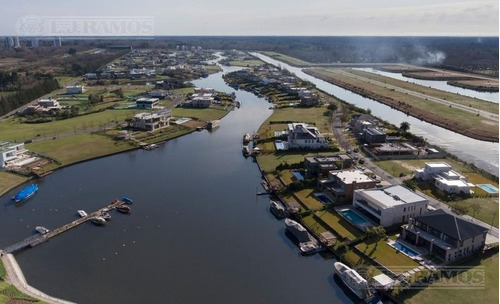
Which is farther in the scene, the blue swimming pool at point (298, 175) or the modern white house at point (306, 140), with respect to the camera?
the modern white house at point (306, 140)

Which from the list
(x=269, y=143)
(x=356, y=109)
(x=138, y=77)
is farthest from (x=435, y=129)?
(x=138, y=77)

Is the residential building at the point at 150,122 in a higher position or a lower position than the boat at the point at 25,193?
higher

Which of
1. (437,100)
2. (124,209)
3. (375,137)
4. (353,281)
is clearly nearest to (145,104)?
(375,137)

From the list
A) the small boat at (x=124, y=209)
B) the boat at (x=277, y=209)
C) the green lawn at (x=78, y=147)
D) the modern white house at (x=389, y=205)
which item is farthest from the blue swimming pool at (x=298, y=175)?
the green lawn at (x=78, y=147)

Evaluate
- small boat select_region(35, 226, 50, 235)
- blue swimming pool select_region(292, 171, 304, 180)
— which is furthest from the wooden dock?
blue swimming pool select_region(292, 171, 304, 180)

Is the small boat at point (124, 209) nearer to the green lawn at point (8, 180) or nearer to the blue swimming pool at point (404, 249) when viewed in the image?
the green lawn at point (8, 180)

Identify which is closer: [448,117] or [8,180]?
[8,180]

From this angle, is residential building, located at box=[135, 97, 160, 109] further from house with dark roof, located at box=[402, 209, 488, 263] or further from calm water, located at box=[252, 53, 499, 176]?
house with dark roof, located at box=[402, 209, 488, 263]

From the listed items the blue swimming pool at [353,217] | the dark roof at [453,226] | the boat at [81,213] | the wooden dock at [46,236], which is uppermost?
the dark roof at [453,226]

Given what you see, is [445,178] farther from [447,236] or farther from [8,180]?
[8,180]
